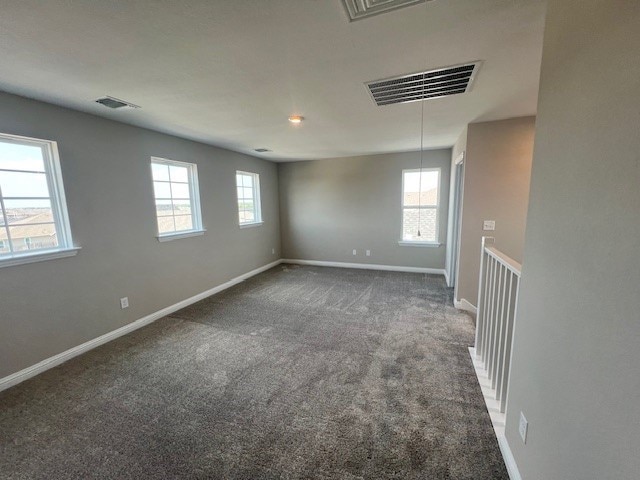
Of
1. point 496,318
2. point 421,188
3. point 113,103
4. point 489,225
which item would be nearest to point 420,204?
point 421,188

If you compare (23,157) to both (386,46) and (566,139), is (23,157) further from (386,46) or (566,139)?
(566,139)

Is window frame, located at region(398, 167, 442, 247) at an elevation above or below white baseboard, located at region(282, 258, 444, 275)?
above

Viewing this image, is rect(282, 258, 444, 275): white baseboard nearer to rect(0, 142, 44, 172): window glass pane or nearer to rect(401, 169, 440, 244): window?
rect(401, 169, 440, 244): window

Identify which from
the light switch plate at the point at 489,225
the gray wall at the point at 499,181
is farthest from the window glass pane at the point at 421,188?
the light switch plate at the point at 489,225

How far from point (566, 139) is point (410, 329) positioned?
253 cm

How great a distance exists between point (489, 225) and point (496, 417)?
90.7 inches

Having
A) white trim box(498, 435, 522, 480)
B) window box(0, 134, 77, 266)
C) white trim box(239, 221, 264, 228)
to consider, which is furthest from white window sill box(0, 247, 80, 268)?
white trim box(498, 435, 522, 480)

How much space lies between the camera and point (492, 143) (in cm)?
317

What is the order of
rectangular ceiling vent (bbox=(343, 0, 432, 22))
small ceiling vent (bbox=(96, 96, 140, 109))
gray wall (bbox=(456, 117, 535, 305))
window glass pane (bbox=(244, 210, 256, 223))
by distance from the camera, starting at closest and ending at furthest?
rectangular ceiling vent (bbox=(343, 0, 432, 22)), small ceiling vent (bbox=(96, 96, 140, 109)), gray wall (bbox=(456, 117, 535, 305)), window glass pane (bbox=(244, 210, 256, 223))

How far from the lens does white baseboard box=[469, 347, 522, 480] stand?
142 centimetres

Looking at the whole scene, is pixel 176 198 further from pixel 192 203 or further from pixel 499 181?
pixel 499 181

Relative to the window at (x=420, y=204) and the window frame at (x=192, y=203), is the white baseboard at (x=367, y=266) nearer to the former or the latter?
the window at (x=420, y=204)

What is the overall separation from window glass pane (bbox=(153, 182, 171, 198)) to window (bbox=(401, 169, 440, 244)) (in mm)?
4204

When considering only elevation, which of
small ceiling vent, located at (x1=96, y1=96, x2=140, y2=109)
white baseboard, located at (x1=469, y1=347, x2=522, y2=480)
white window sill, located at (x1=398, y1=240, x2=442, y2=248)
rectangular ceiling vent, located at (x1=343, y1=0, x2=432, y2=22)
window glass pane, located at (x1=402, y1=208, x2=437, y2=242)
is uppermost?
small ceiling vent, located at (x1=96, y1=96, x2=140, y2=109)
